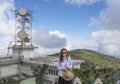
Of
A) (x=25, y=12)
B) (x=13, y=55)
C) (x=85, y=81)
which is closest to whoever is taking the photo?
(x=85, y=81)

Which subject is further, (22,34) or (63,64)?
(22,34)

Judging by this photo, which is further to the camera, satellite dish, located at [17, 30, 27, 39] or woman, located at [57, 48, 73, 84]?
satellite dish, located at [17, 30, 27, 39]

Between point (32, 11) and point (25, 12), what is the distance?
125cm

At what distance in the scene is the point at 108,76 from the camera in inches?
471

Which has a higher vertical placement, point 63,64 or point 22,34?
point 22,34

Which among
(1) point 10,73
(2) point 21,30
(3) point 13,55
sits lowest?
(1) point 10,73

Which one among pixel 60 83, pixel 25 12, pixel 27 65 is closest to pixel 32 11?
pixel 25 12

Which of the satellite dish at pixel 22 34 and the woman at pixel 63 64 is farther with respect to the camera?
the satellite dish at pixel 22 34

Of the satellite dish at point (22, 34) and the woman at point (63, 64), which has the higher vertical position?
the satellite dish at point (22, 34)

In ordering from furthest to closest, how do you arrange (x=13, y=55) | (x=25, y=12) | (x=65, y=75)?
(x=13, y=55), (x=25, y=12), (x=65, y=75)

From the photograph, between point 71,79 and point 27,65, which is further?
point 27,65

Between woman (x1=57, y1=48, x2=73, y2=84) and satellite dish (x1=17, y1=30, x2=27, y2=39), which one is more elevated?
satellite dish (x1=17, y1=30, x2=27, y2=39)

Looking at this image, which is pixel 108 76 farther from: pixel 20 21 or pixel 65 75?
pixel 20 21

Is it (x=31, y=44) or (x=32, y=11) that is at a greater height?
(x=32, y=11)
